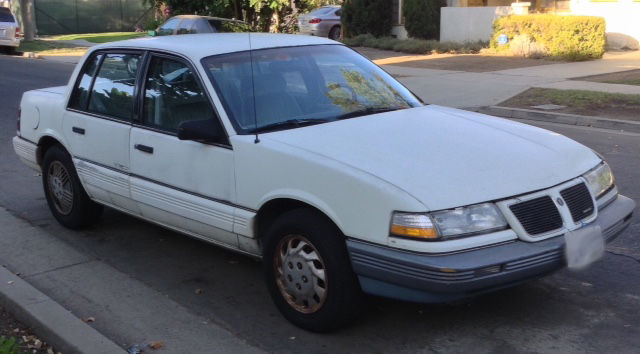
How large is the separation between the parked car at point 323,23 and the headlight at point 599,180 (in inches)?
965

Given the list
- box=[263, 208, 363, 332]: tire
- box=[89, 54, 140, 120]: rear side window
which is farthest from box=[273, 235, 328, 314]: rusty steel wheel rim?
box=[89, 54, 140, 120]: rear side window

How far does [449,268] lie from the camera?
358 cm

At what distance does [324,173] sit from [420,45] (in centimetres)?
2024

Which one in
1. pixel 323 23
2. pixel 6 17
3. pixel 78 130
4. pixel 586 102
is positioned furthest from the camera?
pixel 323 23

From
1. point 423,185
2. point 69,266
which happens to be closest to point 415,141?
point 423,185

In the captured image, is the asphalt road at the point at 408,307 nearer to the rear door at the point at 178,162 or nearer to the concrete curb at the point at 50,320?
the rear door at the point at 178,162

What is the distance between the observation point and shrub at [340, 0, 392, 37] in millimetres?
26781

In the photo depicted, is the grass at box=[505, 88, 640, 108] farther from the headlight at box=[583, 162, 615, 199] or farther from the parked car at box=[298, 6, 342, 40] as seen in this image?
the parked car at box=[298, 6, 342, 40]

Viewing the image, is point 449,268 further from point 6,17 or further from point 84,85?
point 6,17

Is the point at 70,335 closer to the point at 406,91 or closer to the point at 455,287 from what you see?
the point at 455,287

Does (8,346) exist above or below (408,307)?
above

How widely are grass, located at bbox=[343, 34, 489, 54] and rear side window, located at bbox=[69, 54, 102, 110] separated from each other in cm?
1764

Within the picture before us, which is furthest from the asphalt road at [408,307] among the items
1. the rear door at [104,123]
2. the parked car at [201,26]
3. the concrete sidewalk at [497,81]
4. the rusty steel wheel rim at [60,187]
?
the parked car at [201,26]

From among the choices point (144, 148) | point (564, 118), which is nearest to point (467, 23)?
point (564, 118)
